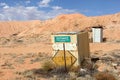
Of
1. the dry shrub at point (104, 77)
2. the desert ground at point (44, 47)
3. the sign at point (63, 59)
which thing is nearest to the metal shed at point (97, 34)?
the desert ground at point (44, 47)

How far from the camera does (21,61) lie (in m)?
23.3

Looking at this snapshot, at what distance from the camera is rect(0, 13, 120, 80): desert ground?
57.5 ft

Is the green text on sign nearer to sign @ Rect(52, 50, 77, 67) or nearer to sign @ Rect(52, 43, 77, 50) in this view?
sign @ Rect(52, 43, 77, 50)

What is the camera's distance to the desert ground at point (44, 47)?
17.5 m

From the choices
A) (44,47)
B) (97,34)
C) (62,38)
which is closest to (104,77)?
(62,38)

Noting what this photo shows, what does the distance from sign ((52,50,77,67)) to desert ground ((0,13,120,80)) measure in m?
1.01

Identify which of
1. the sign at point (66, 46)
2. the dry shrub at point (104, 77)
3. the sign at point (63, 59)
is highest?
the sign at point (66, 46)

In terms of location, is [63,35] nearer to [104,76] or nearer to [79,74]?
[79,74]

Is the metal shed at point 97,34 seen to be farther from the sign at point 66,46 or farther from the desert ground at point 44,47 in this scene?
the sign at point 66,46

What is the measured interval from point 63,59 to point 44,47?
1808cm

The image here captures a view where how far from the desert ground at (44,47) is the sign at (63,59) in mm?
1014

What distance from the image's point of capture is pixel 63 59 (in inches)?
701

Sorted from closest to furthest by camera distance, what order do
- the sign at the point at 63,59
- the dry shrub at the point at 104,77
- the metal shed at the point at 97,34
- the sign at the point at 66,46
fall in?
the dry shrub at the point at 104,77, the sign at the point at 66,46, the sign at the point at 63,59, the metal shed at the point at 97,34

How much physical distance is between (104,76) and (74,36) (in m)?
3.61
